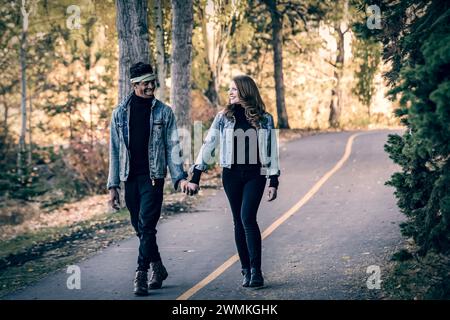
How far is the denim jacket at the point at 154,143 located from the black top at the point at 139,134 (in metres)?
0.05

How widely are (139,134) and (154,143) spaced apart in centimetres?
19

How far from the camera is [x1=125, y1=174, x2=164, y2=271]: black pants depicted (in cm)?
867

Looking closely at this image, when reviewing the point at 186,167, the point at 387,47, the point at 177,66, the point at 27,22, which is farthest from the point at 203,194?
the point at 27,22

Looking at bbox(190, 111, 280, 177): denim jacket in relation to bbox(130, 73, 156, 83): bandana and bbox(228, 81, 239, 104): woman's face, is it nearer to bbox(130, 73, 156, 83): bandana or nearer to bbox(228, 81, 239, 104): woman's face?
bbox(228, 81, 239, 104): woman's face

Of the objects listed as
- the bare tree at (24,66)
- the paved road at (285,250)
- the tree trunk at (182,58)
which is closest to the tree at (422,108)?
the paved road at (285,250)

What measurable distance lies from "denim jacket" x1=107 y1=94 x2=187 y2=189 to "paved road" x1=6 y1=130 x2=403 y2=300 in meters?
1.32

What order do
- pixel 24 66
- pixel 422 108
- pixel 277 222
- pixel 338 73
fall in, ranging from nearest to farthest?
pixel 422 108
pixel 277 222
pixel 24 66
pixel 338 73

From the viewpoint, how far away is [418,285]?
834 centimetres

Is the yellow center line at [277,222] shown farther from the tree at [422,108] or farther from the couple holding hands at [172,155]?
the tree at [422,108]

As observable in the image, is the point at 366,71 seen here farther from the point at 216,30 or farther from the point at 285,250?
the point at 285,250

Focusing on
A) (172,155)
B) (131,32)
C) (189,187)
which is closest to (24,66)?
(131,32)

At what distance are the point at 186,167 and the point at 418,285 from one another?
1169 cm

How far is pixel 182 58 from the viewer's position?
19.1m
